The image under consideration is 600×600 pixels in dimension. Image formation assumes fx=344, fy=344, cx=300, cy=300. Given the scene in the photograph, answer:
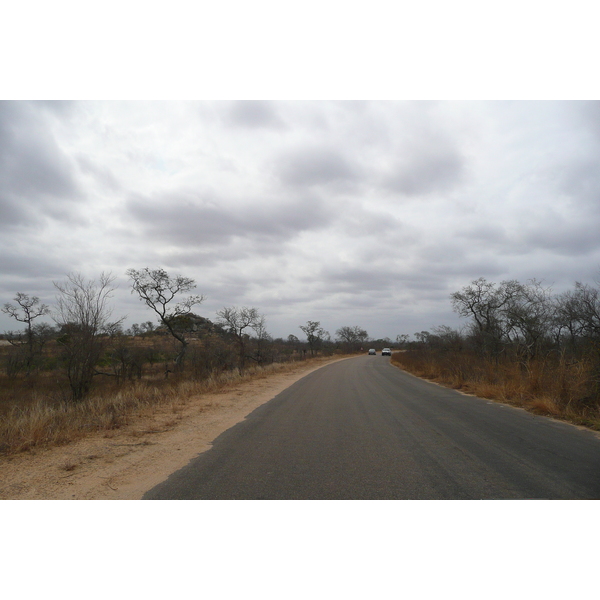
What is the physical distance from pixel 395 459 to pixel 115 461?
4.44 metres

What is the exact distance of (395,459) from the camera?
207 inches

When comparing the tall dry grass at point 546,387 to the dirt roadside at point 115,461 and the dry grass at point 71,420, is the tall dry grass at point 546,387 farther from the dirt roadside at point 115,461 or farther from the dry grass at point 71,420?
the dry grass at point 71,420

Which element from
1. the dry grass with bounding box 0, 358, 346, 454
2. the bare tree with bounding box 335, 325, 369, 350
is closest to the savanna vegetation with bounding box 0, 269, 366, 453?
the dry grass with bounding box 0, 358, 346, 454

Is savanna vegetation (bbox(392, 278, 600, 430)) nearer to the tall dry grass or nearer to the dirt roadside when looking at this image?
the tall dry grass

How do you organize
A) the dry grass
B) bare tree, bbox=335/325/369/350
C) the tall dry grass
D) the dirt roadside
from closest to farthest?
the dirt roadside, the dry grass, the tall dry grass, bare tree, bbox=335/325/369/350

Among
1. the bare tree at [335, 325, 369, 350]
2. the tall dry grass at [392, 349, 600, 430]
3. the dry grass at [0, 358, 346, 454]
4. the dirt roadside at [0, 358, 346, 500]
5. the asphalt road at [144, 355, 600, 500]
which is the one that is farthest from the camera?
the bare tree at [335, 325, 369, 350]

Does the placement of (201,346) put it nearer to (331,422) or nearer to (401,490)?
(331,422)

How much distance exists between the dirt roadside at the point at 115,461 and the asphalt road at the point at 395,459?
44cm

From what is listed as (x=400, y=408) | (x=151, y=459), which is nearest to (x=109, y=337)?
(x=151, y=459)

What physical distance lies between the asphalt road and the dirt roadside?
437 millimetres

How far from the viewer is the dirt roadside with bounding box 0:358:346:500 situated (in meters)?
4.45

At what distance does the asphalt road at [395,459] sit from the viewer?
13.5ft

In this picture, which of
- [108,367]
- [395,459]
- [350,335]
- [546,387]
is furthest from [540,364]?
[350,335]

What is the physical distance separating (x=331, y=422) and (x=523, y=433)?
12.8ft
